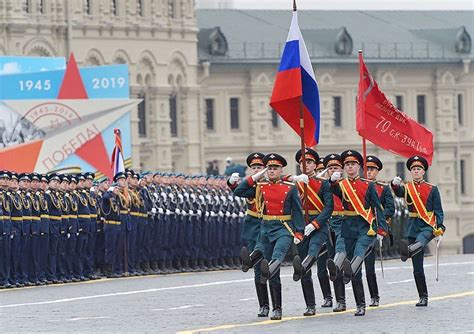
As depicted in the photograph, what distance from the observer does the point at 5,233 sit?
2922cm

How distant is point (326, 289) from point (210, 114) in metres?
55.3

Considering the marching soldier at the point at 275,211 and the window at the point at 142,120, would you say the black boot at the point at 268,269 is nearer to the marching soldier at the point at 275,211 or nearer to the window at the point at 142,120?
the marching soldier at the point at 275,211

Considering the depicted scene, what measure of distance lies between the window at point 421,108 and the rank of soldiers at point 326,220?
6168 centimetres

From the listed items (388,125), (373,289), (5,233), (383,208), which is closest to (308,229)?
(383,208)

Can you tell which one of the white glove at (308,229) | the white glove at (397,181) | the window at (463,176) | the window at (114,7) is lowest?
the window at (463,176)

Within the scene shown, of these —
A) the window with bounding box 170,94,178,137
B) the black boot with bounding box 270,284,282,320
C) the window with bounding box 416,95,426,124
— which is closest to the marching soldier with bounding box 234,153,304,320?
the black boot with bounding box 270,284,282,320

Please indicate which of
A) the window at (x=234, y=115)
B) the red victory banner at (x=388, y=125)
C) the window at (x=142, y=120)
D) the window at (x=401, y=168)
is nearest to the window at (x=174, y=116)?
the window at (x=142, y=120)

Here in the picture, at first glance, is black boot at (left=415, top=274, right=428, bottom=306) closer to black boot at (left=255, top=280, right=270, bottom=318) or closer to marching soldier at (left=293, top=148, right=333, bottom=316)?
marching soldier at (left=293, top=148, right=333, bottom=316)

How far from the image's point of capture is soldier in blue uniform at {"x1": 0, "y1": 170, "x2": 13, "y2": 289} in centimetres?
2911

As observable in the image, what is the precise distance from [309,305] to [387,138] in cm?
315

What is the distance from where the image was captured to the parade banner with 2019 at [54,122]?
132 ft

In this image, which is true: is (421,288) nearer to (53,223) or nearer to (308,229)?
(308,229)

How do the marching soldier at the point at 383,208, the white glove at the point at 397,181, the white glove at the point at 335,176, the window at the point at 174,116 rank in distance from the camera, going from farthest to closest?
the window at the point at 174,116
the marching soldier at the point at 383,208
the white glove at the point at 397,181
the white glove at the point at 335,176

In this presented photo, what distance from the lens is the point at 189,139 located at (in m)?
75.5
